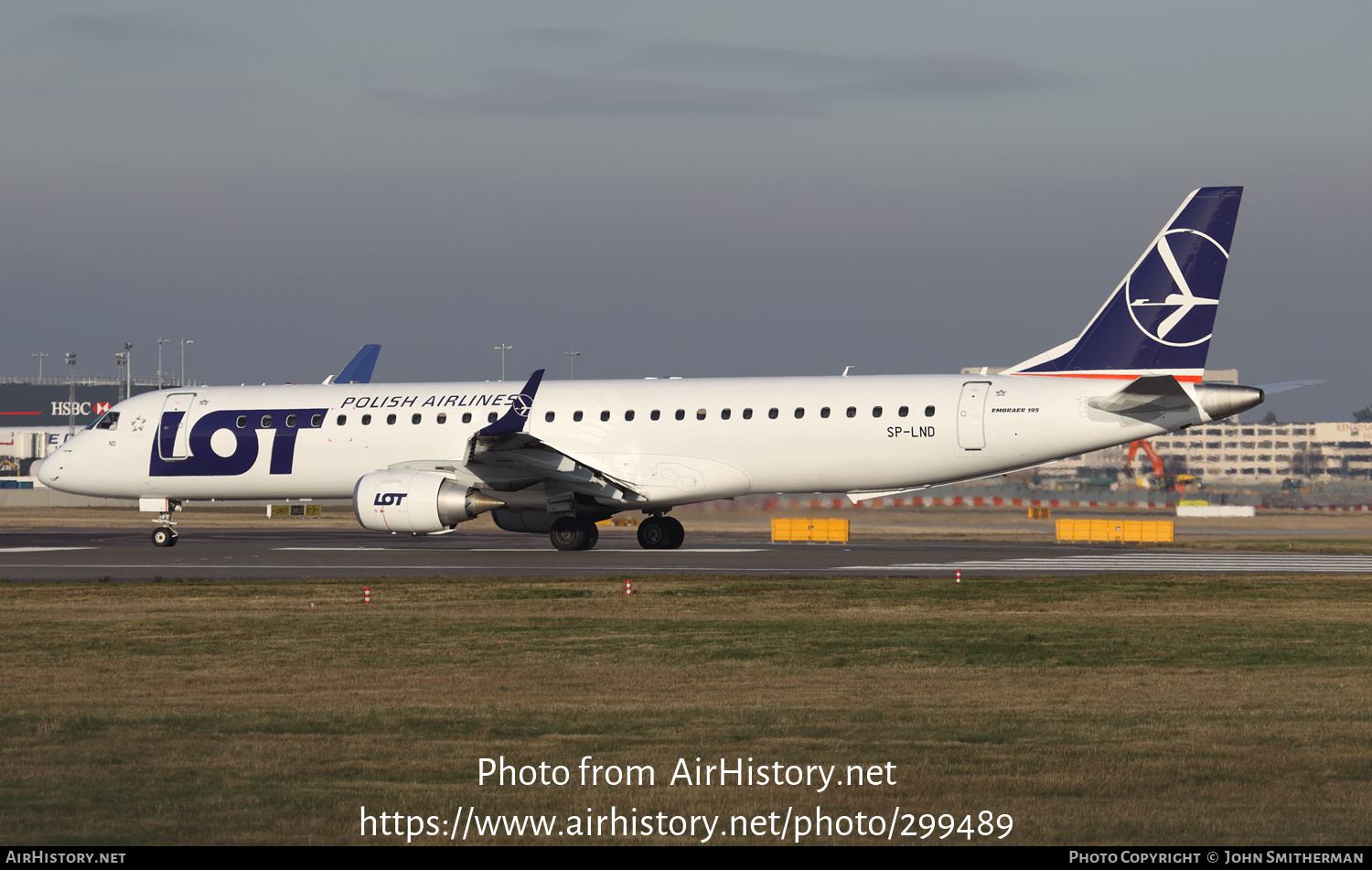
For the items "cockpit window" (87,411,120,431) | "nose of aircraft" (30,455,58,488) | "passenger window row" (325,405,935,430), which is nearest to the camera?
"passenger window row" (325,405,935,430)

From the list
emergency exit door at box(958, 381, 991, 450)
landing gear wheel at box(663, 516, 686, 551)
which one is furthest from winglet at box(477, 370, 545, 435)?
emergency exit door at box(958, 381, 991, 450)

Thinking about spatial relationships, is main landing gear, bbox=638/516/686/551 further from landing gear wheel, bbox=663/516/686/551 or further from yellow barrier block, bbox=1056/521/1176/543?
yellow barrier block, bbox=1056/521/1176/543

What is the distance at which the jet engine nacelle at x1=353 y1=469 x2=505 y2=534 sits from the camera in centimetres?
3164

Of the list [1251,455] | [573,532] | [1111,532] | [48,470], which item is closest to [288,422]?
[48,470]

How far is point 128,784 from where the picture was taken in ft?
28.9

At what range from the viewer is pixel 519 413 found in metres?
34.3

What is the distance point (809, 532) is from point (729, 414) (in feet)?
30.9

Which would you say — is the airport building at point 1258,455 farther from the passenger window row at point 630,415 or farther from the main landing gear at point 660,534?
the passenger window row at point 630,415

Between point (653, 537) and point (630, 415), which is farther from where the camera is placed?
point (653, 537)

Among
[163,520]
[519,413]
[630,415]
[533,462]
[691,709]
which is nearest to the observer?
[691,709]

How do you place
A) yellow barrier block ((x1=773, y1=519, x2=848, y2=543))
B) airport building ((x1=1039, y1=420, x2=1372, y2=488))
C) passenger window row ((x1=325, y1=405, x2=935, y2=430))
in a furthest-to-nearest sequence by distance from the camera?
airport building ((x1=1039, y1=420, x2=1372, y2=488)), yellow barrier block ((x1=773, y1=519, x2=848, y2=543)), passenger window row ((x1=325, y1=405, x2=935, y2=430))

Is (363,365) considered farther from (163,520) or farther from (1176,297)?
(1176,297)

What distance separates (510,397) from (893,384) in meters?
9.05

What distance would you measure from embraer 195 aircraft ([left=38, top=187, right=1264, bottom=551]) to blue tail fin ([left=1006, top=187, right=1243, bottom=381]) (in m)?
0.04
